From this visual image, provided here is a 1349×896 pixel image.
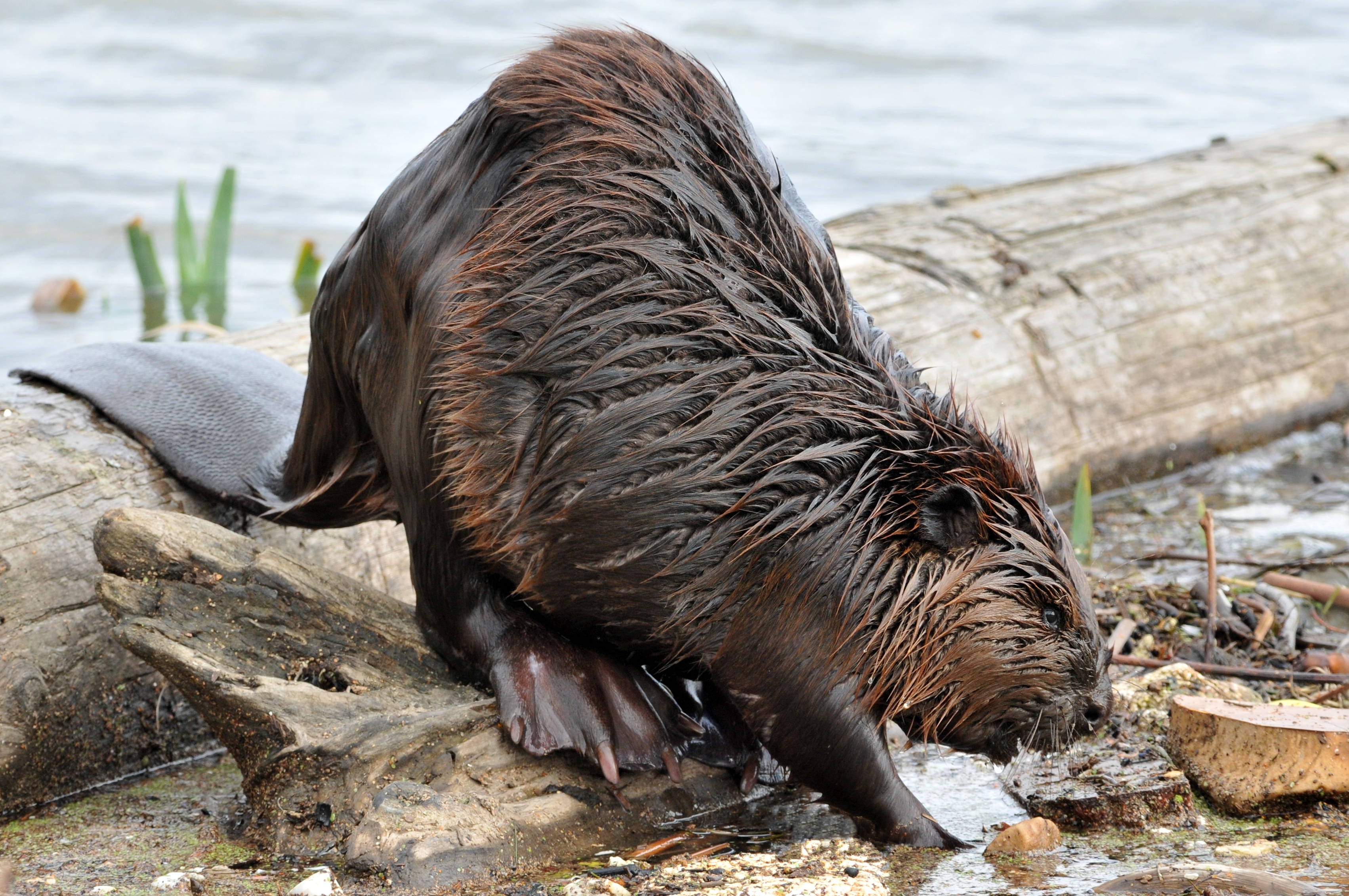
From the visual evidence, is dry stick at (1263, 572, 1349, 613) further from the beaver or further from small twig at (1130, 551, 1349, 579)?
the beaver

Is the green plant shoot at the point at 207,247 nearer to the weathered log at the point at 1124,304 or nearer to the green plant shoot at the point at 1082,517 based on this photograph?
the weathered log at the point at 1124,304

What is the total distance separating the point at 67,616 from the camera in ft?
9.78

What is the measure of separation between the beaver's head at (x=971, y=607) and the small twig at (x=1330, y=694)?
593 millimetres

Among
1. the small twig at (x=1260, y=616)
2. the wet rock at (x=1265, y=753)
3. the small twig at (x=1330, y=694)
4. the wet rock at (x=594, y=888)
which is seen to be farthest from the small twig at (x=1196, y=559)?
the wet rock at (x=594, y=888)

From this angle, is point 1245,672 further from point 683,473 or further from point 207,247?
point 207,247

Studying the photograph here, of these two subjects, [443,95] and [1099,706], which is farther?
[443,95]

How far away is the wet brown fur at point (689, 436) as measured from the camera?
2.52m

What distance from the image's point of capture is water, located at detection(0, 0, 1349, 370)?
8.58 metres

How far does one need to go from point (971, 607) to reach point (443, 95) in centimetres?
912

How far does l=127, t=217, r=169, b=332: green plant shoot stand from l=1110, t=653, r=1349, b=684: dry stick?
12.8 ft

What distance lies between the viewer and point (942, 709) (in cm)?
264

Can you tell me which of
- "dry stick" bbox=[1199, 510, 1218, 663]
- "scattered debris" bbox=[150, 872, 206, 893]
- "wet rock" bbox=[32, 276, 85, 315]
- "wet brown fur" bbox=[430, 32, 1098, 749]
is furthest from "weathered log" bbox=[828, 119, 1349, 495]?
"wet rock" bbox=[32, 276, 85, 315]

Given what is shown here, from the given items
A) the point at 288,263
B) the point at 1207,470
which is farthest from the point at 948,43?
the point at 1207,470

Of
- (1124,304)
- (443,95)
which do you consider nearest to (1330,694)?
(1124,304)
